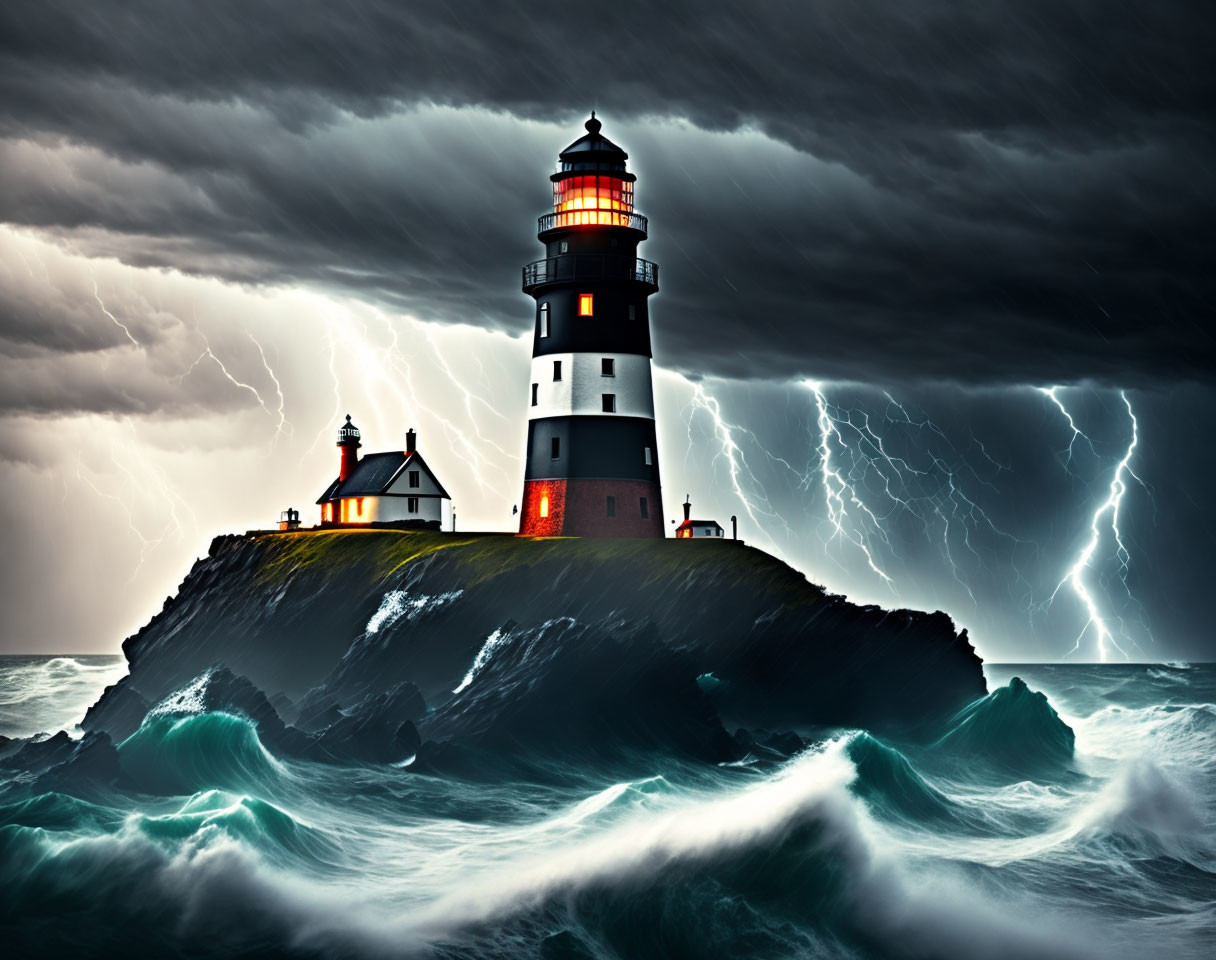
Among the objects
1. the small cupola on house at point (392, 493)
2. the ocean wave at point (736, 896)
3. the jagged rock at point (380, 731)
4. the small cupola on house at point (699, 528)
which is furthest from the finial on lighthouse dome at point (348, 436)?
the ocean wave at point (736, 896)

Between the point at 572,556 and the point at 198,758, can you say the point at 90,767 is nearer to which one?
the point at 198,758

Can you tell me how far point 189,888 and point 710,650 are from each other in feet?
80.6

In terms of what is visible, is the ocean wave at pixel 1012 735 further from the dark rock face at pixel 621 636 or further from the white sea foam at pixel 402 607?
the white sea foam at pixel 402 607

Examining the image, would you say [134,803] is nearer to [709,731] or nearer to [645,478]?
[709,731]

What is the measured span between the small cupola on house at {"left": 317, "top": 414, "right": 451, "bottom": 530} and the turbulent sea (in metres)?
28.0

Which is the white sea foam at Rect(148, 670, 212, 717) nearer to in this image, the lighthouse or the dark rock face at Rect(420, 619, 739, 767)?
the dark rock face at Rect(420, 619, 739, 767)

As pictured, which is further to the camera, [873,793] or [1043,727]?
[1043,727]

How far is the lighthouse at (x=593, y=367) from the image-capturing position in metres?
48.8

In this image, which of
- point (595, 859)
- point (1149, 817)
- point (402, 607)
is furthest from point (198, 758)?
point (1149, 817)

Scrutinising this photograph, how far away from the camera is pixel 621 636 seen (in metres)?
40.8

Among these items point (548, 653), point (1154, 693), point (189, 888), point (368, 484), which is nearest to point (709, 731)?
point (548, 653)

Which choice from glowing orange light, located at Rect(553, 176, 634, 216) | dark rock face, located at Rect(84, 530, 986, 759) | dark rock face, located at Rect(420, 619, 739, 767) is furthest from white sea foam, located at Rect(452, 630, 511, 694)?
glowing orange light, located at Rect(553, 176, 634, 216)

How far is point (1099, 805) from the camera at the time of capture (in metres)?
33.6

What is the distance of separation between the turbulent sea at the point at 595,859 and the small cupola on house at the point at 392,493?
2800 centimetres
